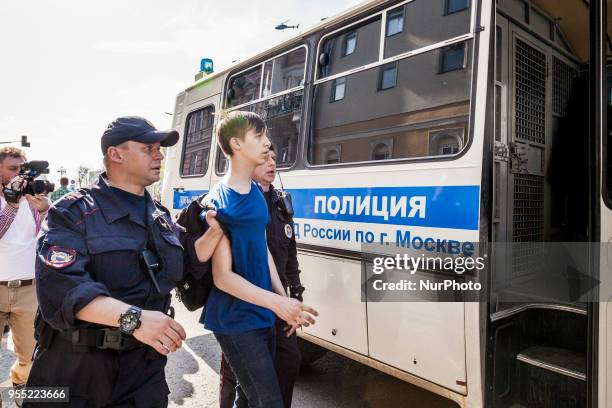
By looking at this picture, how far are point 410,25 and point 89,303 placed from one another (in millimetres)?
2271

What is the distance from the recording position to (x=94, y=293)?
1430 mm

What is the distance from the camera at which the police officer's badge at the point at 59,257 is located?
57.9 inches

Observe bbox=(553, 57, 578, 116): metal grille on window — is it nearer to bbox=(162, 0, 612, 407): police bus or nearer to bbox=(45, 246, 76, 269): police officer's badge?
bbox=(162, 0, 612, 407): police bus

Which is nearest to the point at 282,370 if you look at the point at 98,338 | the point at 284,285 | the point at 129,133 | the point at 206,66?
the point at 284,285

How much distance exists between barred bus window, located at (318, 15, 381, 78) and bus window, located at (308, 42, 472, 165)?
0.09 meters

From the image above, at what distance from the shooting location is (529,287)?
113 inches

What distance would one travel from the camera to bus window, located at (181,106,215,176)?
4.64 meters

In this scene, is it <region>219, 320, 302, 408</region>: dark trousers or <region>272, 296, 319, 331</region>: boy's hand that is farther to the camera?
<region>219, 320, 302, 408</region>: dark trousers

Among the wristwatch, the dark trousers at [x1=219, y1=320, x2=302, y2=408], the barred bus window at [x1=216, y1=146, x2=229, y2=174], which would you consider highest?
the barred bus window at [x1=216, y1=146, x2=229, y2=174]

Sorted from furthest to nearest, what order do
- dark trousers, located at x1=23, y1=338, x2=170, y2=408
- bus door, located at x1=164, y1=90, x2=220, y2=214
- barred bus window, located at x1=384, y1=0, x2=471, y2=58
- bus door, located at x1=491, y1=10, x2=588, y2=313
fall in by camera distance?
bus door, located at x1=164, y1=90, x2=220, y2=214 < bus door, located at x1=491, y1=10, x2=588, y2=313 < barred bus window, located at x1=384, y1=0, x2=471, y2=58 < dark trousers, located at x1=23, y1=338, x2=170, y2=408

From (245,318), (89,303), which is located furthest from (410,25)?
(89,303)

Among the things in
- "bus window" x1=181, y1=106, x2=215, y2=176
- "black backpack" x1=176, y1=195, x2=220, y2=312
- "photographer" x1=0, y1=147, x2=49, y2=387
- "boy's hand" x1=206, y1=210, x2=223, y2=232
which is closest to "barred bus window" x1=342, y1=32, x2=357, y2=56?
"black backpack" x1=176, y1=195, x2=220, y2=312

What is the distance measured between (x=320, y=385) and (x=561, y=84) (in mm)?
3051

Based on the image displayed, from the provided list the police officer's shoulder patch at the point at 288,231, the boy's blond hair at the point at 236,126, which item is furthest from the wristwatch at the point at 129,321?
the police officer's shoulder patch at the point at 288,231
